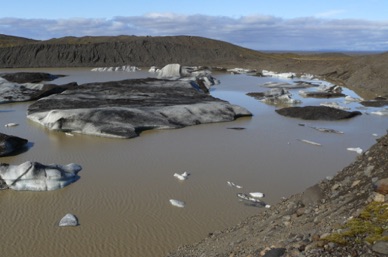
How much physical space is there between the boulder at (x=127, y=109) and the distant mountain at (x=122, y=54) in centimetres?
3496

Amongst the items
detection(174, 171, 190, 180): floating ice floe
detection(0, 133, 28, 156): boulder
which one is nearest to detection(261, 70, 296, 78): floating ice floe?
detection(0, 133, 28, 156): boulder

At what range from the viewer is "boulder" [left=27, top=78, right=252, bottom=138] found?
1608cm

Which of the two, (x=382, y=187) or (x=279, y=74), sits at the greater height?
(x=382, y=187)

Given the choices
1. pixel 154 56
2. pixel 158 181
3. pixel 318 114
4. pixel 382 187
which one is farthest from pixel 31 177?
pixel 154 56

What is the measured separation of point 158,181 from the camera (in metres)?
10.4

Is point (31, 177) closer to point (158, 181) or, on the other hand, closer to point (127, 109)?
point (158, 181)

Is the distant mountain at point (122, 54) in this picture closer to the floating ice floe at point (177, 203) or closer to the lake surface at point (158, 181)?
the lake surface at point (158, 181)

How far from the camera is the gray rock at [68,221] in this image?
7.83 meters

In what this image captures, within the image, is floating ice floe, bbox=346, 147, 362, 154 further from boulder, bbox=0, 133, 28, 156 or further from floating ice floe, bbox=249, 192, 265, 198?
boulder, bbox=0, 133, 28, 156

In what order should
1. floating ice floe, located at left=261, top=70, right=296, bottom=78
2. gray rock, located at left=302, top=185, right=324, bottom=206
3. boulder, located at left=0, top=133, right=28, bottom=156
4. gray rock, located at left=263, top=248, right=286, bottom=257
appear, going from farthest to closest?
floating ice floe, located at left=261, top=70, right=296, bottom=78, boulder, located at left=0, top=133, right=28, bottom=156, gray rock, located at left=302, top=185, right=324, bottom=206, gray rock, located at left=263, top=248, right=286, bottom=257

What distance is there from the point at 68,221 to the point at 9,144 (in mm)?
6134

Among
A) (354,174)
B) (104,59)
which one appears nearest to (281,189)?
(354,174)

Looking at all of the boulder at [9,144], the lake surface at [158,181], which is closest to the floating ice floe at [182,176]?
the lake surface at [158,181]

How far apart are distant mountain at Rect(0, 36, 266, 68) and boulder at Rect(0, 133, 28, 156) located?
46.3m
